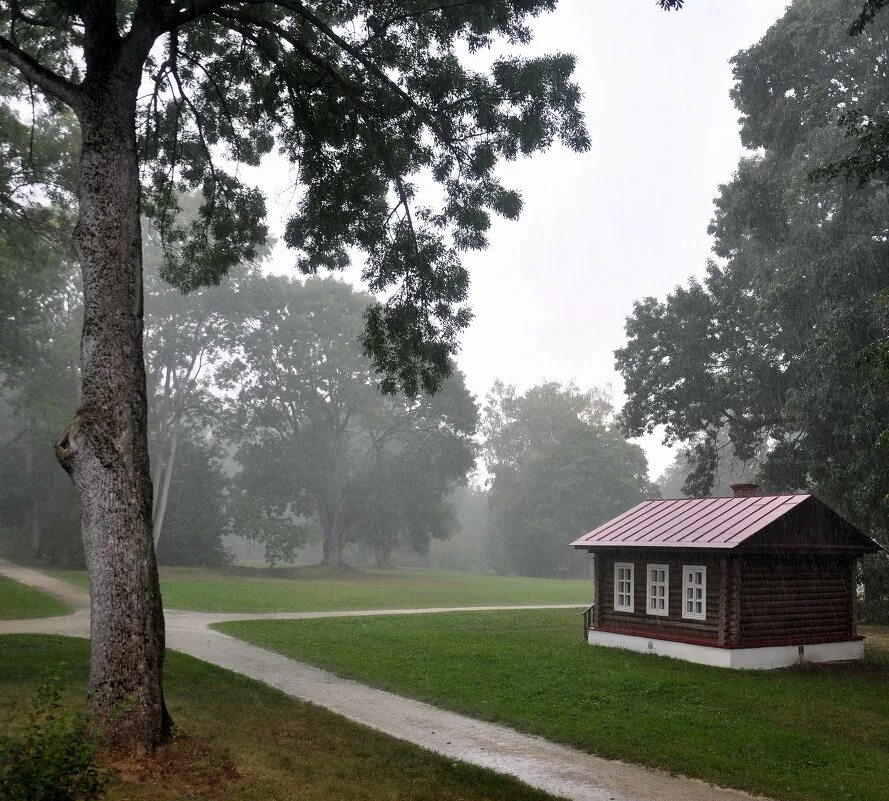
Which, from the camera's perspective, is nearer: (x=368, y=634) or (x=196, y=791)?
(x=196, y=791)

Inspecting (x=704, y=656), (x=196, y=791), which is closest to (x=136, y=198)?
(x=196, y=791)

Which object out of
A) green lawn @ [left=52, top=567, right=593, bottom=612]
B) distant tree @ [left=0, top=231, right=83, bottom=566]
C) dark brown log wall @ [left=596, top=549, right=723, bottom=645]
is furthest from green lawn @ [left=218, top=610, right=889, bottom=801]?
distant tree @ [left=0, top=231, right=83, bottom=566]

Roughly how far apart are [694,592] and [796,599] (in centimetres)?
246

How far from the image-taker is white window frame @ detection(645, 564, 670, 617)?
19.5m

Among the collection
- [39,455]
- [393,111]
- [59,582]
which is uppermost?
[393,111]

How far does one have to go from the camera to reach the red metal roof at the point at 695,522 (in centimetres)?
1831

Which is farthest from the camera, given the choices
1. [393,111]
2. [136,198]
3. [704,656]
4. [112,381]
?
[704,656]

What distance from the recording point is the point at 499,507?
79.0 m

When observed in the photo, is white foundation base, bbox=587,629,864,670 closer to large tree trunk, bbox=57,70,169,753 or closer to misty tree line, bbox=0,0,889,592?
misty tree line, bbox=0,0,889,592

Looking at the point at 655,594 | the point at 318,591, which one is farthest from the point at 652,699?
the point at 318,591

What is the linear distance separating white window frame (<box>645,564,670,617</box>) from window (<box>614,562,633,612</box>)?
2.04 ft

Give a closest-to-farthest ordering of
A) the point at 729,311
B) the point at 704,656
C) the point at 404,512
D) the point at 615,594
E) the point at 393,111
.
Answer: the point at 393,111, the point at 704,656, the point at 615,594, the point at 729,311, the point at 404,512

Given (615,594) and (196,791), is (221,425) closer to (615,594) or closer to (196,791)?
(615,594)

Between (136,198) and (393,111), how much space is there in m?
5.63
